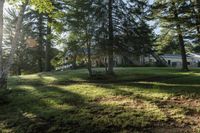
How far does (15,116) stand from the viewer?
35.3ft

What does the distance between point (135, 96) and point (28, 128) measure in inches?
192

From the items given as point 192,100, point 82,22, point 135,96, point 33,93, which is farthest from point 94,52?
point 192,100

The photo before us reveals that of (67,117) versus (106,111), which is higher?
(106,111)

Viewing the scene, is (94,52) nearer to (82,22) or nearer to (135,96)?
(82,22)

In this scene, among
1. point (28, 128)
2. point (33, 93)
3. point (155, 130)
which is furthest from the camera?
point (33, 93)

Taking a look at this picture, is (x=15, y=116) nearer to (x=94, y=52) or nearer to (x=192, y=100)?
(x=192, y=100)

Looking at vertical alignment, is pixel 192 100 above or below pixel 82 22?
below

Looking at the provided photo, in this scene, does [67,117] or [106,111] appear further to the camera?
[106,111]

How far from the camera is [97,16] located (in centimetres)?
2127

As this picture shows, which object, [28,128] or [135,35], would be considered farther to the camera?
[135,35]

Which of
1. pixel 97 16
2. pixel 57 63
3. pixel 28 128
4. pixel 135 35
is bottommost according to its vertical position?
pixel 28 128

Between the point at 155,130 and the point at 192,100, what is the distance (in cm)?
367

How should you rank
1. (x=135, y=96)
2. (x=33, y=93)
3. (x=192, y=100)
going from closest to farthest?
(x=192, y=100), (x=135, y=96), (x=33, y=93)

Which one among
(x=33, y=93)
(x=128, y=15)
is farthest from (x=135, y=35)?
(x=33, y=93)
